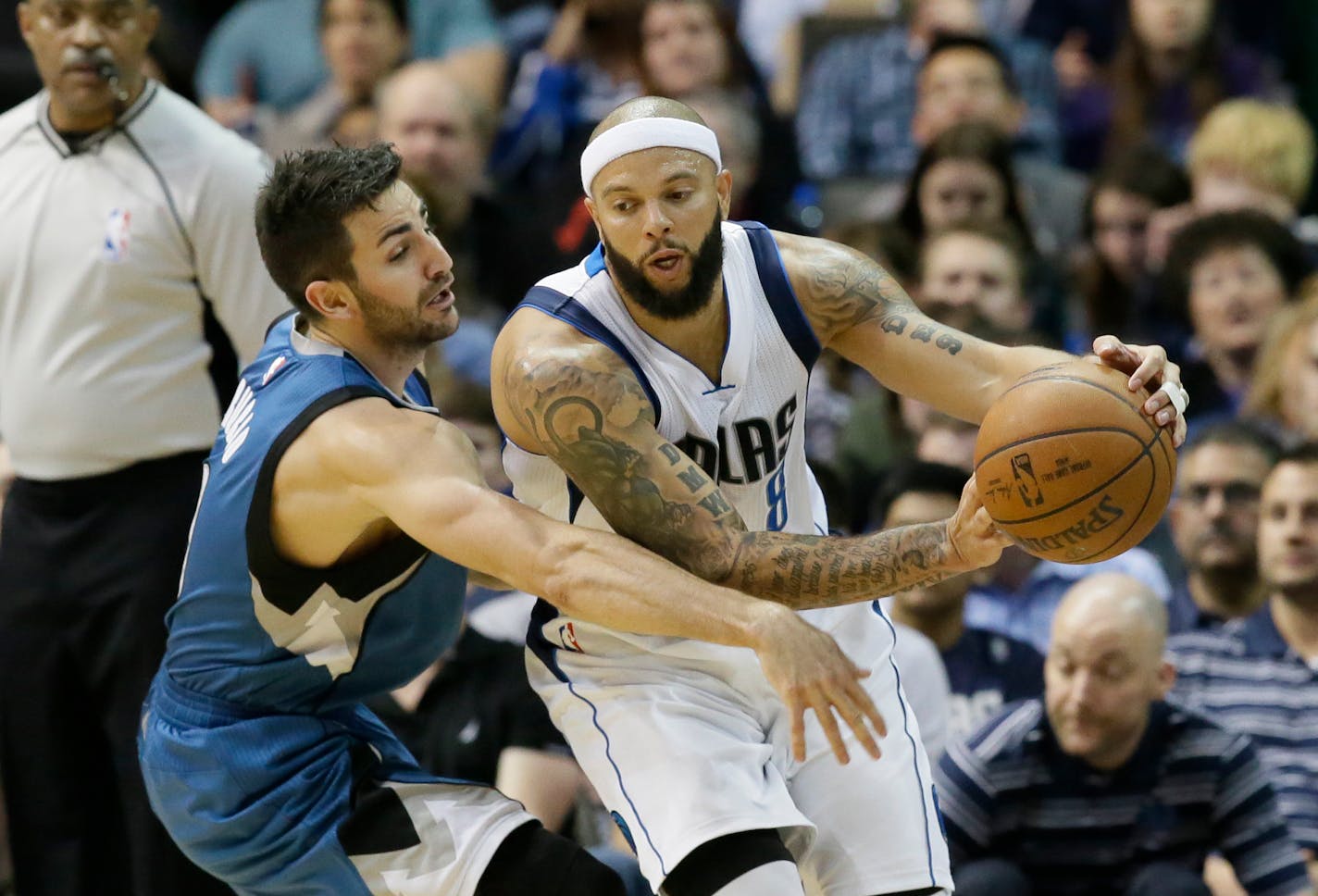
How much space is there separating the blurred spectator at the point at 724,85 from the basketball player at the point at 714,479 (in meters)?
3.91

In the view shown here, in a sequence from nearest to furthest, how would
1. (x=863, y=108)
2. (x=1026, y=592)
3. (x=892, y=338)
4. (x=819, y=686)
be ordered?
(x=819, y=686) < (x=892, y=338) < (x=1026, y=592) < (x=863, y=108)

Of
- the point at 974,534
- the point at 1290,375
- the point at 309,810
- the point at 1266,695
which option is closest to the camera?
the point at 974,534

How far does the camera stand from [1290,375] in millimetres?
7598

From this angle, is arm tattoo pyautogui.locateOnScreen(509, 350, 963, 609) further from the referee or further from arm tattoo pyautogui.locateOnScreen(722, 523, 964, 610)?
the referee

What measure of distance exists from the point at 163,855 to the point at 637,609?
2.11 metres

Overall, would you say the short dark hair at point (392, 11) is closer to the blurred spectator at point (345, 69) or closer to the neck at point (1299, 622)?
the blurred spectator at point (345, 69)

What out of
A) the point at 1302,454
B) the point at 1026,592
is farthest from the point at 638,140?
the point at 1026,592

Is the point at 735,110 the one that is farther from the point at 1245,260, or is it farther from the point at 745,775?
the point at 745,775

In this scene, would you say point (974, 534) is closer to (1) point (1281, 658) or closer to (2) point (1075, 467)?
(2) point (1075, 467)

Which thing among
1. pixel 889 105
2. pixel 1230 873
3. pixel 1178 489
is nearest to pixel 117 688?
pixel 1230 873

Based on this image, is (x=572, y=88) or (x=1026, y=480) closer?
(x=1026, y=480)

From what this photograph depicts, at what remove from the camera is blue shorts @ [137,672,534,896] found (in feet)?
13.8

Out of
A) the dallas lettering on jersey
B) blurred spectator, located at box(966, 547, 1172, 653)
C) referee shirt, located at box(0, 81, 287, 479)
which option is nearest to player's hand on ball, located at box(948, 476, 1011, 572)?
the dallas lettering on jersey

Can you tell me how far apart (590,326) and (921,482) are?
2.64 meters
